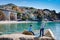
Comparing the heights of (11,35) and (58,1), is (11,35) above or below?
below

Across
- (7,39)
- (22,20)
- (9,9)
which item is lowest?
(7,39)

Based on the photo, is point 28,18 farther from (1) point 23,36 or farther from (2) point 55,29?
(2) point 55,29

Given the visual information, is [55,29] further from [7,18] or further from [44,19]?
[7,18]

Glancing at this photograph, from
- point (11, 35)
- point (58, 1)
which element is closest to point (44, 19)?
point (58, 1)

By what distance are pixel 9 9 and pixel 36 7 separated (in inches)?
20.5

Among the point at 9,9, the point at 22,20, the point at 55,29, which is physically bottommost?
the point at 55,29

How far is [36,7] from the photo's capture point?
2.66m

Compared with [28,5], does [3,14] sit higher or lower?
lower

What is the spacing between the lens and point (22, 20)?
264 centimetres

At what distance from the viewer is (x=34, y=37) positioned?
256cm

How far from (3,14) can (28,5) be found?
1.66 ft

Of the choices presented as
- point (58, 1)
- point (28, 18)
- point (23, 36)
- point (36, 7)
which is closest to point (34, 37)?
point (23, 36)

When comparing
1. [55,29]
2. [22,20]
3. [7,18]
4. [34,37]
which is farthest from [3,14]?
[55,29]

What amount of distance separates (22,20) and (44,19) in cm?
42
